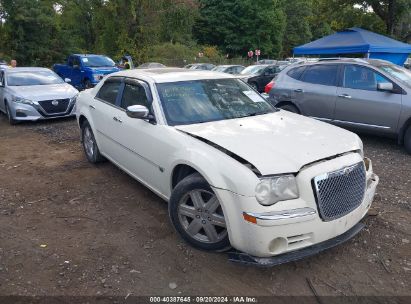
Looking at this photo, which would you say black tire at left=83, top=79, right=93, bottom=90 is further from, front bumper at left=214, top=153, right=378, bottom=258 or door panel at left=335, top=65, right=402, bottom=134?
front bumper at left=214, top=153, right=378, bottom=258

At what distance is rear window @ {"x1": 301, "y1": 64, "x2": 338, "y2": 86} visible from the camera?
7606mm

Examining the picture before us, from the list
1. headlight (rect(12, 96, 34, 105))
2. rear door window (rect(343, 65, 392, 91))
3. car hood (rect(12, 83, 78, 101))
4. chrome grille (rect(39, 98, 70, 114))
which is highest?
rear door window (rect(343, 65, 392, 91))

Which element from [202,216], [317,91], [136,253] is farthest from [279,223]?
[317,91]

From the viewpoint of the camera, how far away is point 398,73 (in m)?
7.11

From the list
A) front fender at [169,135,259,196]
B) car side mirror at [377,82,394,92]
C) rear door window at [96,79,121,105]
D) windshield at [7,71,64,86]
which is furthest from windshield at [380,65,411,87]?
windshield at [7,71,64,86]

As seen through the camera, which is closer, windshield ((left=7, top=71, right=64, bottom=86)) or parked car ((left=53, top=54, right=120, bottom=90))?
windshield ((left=7, top=71, right=64, bottom=86))

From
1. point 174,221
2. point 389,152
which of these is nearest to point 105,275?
point 174,221

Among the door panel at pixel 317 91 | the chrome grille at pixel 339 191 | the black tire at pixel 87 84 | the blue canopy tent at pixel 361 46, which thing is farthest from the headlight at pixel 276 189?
the blue canopy tent at pixel 361 46

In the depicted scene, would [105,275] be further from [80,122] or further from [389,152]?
[389,152]

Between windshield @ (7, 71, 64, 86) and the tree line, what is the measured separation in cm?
1933

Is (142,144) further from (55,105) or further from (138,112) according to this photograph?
(55,105)

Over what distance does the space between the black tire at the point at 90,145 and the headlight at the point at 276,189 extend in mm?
3606

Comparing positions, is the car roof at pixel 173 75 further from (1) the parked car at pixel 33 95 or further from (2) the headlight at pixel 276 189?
(1) the parked car at pixel 33 95

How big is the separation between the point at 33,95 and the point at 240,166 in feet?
27.2
